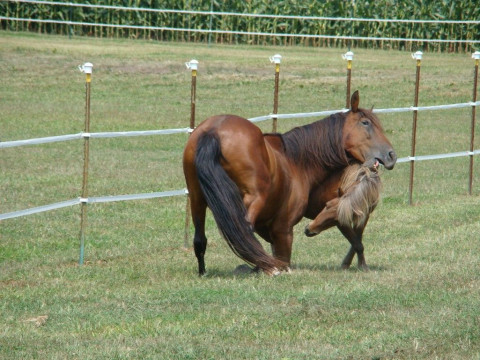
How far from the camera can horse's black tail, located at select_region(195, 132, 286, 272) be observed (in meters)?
6.84

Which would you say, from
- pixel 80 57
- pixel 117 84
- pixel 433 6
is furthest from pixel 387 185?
pixel 433 6

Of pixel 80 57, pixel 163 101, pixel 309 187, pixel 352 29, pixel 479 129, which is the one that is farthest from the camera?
pixel 352 29

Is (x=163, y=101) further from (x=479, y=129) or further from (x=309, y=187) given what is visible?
(x=309, y=187)

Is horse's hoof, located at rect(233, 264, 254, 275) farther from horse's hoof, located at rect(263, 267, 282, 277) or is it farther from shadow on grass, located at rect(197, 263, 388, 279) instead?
horse's hoof, located at rect(263, 267, 282, 277)

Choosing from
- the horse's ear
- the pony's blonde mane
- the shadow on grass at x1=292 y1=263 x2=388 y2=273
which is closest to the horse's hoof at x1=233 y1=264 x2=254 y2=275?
the shadow on grass at x1=292 y1=263 x2=388 y2=273

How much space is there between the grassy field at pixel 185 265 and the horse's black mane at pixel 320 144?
3.14 ft

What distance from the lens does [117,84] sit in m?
23.0

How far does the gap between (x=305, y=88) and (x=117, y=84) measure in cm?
488

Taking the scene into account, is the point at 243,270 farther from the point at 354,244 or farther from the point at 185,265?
the point at 354,244

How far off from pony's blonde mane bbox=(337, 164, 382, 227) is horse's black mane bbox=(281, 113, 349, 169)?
0.17 m

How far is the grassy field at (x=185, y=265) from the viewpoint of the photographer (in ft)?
18.0

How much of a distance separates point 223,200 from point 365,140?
1.54m

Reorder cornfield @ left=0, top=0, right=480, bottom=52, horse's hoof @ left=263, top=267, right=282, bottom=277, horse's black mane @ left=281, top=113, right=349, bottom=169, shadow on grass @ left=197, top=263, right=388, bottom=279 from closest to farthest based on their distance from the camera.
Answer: horse's hoof @ left=263, top=267, right=282, bottom=277, shadow on grass @ left=197, top=263, right=388, bottom=279, horse's black mane @ left=281, top=113, right=349, bottom=169, cornfield @ left=0, top=0, right=480, bottom=52

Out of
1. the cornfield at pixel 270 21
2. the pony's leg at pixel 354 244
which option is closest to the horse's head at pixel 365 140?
the pony's leg at pixel 354 244
